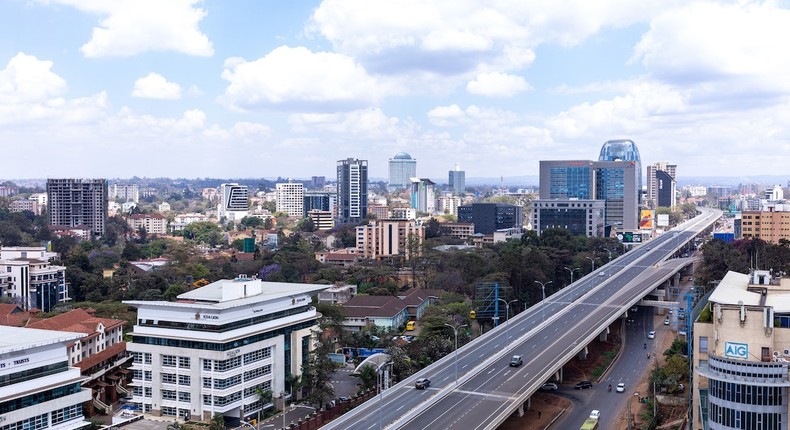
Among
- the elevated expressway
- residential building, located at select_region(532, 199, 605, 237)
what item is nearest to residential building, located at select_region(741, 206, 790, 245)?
residential building, located at select_region(532, 199, 605, 237)

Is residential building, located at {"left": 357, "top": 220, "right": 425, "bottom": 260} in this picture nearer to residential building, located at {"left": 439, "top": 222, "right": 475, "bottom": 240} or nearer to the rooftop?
residential building, located at {"left": 439, "top": 222, "right": 475, "bottom": 240}

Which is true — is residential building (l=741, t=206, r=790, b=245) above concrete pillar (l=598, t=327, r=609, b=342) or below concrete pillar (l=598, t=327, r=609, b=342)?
above

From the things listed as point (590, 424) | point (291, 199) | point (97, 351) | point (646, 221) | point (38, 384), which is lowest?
point (590, 424)

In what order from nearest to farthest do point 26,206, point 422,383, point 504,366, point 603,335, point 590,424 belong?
point 590,424, point 422,383, point 504,366, point 603,335, point 26,206

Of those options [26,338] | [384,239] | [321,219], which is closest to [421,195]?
[321,219]

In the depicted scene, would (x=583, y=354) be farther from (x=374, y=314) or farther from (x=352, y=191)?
(x=352, y=191)

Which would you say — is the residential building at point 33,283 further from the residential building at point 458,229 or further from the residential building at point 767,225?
the residential building at point 767,225
